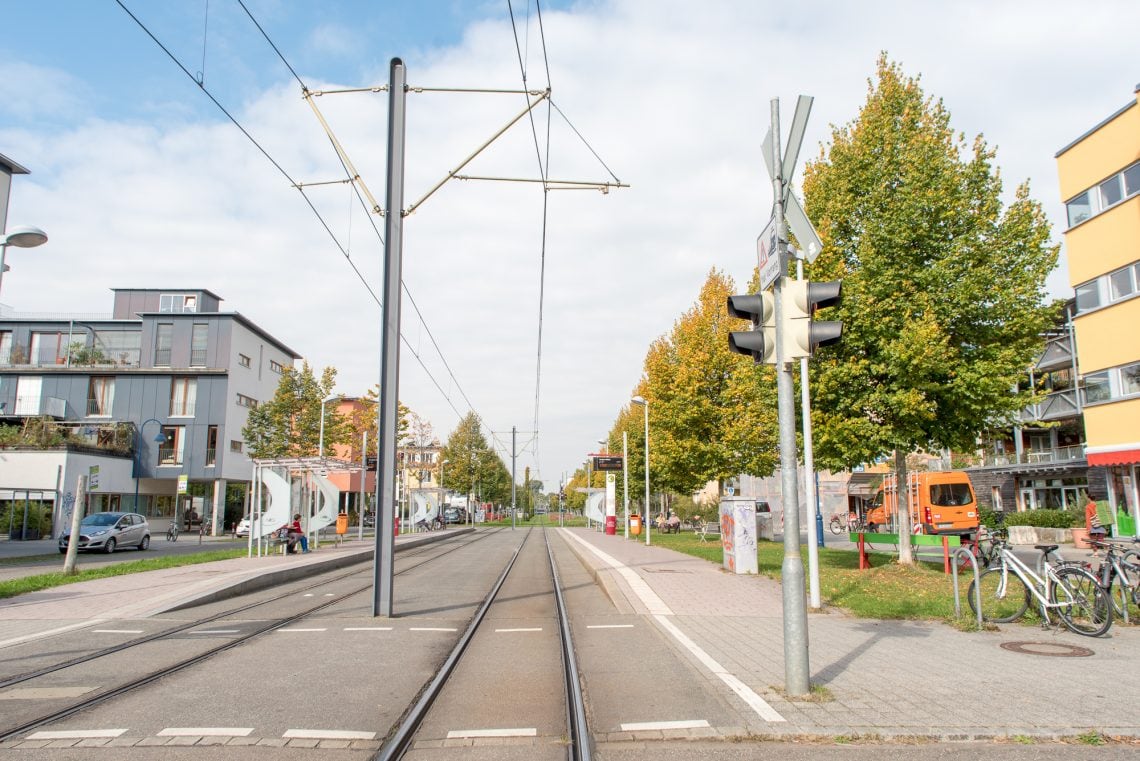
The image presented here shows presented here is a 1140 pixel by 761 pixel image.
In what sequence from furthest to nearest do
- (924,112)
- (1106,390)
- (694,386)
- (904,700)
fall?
1. (694,386)
2. (1106,390)
3. (924,112)
4. (904,700)

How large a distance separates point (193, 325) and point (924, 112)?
152 feet

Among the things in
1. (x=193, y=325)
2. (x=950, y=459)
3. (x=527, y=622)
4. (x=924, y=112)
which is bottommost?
(x=527, y=622)

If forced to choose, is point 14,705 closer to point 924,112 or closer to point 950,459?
point 924,112

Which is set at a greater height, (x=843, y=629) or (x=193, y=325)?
(x=193, y=325)

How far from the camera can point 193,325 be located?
50.7 metres

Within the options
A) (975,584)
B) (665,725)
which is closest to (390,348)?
(665,725)

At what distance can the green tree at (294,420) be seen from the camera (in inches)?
1774

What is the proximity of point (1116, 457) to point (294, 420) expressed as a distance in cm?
3943

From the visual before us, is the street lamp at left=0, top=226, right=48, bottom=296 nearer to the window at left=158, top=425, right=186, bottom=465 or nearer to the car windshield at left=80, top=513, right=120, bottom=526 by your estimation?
the car windshield at left=80, top=513, right=120, bottom=526

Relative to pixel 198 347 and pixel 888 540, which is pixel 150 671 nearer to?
pixel 888 540

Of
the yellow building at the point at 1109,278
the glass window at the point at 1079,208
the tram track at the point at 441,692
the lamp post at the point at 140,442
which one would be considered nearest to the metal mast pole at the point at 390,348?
the tram track at the point at 441,692

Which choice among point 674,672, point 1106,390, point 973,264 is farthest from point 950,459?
point 674,672

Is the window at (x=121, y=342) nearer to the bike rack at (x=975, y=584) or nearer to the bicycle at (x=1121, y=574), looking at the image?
the bike rack at (x=975, y=584)

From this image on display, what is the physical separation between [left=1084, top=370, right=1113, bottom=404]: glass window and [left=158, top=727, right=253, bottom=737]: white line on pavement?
101ft
